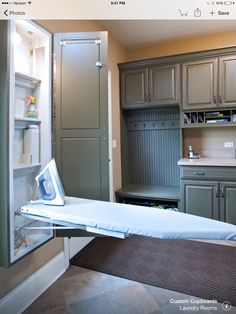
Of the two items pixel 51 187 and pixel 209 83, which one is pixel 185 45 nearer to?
pixel 209 83

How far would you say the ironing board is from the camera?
1.11m

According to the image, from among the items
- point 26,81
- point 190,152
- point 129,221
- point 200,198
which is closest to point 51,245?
point 129,221

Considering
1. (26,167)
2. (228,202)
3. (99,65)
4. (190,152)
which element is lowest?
(228,202)

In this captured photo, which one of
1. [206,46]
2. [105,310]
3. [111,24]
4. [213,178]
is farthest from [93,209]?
[206,46]

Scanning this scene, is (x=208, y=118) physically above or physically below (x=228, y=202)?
above

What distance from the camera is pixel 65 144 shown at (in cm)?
198

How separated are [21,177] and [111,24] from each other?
229 centimetres

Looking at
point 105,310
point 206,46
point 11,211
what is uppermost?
point 206,46

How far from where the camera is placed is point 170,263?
91.7 inches

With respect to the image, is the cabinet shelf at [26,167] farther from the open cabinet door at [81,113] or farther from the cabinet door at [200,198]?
the cabinet door at [200,198]

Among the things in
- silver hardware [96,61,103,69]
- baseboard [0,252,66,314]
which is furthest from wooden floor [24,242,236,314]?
silver hardware [96,61,103,69]

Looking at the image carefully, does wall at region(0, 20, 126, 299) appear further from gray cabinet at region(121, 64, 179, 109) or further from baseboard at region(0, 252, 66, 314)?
gray cabinet at region(121, 64, 179, 109)

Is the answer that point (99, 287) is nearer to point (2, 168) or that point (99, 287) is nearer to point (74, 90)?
point (2, 168)

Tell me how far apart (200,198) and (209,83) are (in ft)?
5.08
